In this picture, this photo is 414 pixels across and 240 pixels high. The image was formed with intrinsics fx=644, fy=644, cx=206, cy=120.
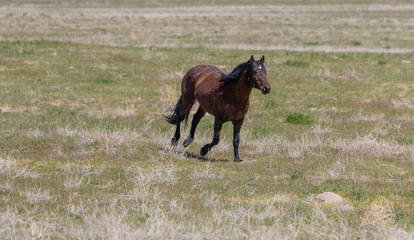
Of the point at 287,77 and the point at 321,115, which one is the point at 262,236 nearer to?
the point at 321,115

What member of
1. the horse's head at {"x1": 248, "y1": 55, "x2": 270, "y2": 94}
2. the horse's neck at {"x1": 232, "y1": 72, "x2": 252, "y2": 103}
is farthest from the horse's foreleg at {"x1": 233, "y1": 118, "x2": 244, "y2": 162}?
the horse's head at {"x1": 248, "y1": 55, "x2": 270, "y2": 94}

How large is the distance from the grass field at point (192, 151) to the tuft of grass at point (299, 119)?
3 cm

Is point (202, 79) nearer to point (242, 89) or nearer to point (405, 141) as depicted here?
point (242, 89)

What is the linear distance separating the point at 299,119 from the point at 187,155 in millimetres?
5236

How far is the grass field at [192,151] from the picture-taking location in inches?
325

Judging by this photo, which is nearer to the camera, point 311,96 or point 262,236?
point 262,236

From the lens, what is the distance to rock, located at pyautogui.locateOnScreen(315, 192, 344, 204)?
377 inches

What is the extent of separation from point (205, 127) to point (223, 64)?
924 centimetres

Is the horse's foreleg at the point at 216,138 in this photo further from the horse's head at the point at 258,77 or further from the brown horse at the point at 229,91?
the horse's head at the point at 258,77

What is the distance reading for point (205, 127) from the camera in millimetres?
17031

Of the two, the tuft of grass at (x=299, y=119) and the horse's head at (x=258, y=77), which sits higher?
the horse's head at (x=258, y=77)

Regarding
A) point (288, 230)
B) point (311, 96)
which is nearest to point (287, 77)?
point (311, 96)

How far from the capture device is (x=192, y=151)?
14.0m

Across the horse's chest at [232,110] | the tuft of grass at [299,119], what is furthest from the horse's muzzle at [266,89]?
the tuft of grass at [299,119]
